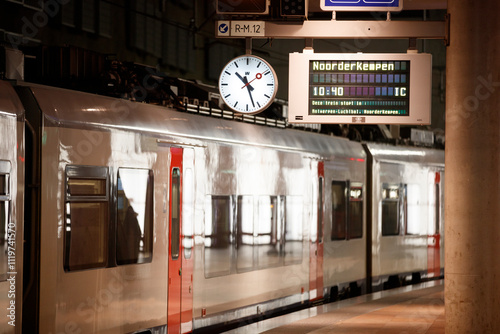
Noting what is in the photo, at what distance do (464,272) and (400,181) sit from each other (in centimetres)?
1098

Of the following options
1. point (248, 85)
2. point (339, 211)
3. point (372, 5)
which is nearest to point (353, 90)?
point (372, 5)

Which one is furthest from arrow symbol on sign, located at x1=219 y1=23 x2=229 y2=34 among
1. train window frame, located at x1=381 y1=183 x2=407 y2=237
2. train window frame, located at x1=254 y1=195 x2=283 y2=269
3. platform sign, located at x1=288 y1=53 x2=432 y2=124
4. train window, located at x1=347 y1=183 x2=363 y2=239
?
train window frame, located at x1=381 y1=183 x2=407 y2=237

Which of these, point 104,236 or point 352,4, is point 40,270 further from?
point 352,4

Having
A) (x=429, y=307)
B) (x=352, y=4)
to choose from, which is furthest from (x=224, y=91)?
(x=429, y=307)

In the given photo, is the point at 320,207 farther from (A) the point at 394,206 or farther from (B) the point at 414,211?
(B) the point at 414,211

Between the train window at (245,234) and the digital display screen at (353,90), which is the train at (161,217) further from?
the digital display screen at (353,90)

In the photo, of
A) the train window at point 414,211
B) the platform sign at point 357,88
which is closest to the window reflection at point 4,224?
the platform sign at point 357,88

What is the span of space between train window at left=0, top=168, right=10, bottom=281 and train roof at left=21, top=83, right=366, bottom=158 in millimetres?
879

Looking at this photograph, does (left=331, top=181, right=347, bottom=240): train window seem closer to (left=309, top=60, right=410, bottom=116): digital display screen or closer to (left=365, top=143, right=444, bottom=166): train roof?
(left=365, top=143, right=444, bottom=166): train roof

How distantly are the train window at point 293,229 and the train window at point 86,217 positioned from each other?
5.17 meters

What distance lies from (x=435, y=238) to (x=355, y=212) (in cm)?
447

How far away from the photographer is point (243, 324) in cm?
1264

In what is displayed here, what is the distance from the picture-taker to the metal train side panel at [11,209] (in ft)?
25.8

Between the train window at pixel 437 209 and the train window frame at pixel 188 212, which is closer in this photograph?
the train window frame at pixel 188 212
